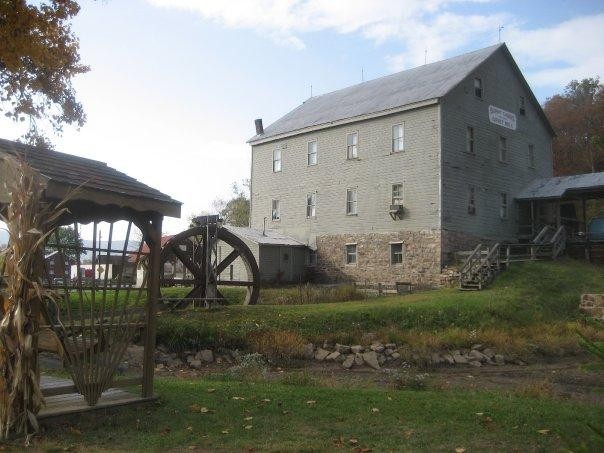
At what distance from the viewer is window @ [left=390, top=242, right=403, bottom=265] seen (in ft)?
92.1

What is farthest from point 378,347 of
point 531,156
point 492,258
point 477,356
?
point 531,156

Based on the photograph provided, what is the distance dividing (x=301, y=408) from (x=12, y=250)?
12.9 ft

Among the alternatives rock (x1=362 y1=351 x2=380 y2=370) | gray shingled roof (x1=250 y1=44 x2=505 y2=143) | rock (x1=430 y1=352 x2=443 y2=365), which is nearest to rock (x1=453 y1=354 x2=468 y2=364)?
rock (x1=430 y1=352 x2=443 y2=365)

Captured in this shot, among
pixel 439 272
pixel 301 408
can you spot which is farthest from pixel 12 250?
pixel 439 272

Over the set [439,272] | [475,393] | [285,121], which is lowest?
[475,393]

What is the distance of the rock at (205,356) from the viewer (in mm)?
15625

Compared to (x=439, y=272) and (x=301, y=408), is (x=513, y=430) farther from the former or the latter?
(x=439, y=272)

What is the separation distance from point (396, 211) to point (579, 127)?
85.4 feet

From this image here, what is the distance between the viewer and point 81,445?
20.4 feet

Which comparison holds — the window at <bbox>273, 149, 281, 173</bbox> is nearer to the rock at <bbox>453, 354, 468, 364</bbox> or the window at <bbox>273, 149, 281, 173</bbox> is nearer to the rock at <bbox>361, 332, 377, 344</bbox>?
the rock at <bbox>361, 332, 377, 344</bbox>

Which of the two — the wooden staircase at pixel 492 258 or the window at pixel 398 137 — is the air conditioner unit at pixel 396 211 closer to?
the window at pixel 398 137

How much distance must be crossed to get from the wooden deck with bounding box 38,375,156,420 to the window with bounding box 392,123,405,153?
22.0 meters

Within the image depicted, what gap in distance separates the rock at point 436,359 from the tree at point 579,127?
112ft

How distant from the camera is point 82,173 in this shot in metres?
7.65
